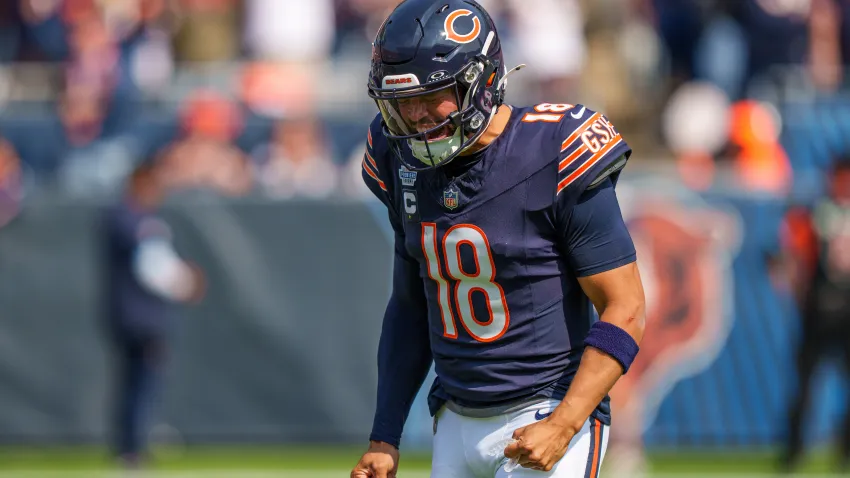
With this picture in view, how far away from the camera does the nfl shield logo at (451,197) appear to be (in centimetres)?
369

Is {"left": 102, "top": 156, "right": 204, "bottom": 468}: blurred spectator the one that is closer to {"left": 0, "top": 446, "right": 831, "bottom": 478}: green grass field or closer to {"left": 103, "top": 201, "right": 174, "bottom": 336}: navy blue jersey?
{"left": 103, "top": 201, "right": 174, "bottom": 336}: navy blue jersey

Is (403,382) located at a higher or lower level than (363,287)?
higher

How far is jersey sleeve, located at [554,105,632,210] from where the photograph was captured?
357 cm

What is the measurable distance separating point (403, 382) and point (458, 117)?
2.83 ft

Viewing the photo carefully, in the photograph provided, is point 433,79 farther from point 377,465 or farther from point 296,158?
point 296,158

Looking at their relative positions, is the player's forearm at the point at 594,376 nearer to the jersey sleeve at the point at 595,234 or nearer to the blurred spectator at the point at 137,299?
the jersey sleeve at the point at 595,234

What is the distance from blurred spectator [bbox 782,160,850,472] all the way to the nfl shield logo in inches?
219

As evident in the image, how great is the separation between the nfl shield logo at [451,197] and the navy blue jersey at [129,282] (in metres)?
5.72

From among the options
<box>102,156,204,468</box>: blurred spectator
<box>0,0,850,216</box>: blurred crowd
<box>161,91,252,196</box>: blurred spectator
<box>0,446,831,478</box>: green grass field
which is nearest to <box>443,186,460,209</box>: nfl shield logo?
<box>0,446,831,478</box>: green grass field

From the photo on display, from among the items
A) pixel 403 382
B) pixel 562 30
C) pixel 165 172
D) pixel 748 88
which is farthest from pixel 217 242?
pixel 403 382

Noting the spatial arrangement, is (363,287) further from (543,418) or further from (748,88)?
(543,418)

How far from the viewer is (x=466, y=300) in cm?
372

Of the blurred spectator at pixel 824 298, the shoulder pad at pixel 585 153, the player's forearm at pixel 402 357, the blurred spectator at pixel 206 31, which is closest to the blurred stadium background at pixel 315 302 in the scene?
the blurred spectator at pixel 824 298

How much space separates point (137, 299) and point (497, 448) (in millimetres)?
5851
